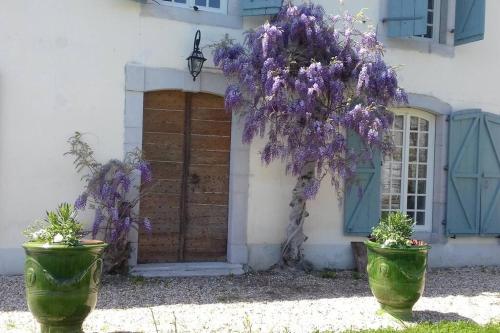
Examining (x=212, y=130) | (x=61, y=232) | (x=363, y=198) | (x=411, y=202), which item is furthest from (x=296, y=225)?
(x=61, y=232)

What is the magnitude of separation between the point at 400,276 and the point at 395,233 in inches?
15.0

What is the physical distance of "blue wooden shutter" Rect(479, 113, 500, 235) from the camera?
8797mm

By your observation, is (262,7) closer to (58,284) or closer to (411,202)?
(411,202)

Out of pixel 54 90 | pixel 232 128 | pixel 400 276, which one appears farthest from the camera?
pixel 232 128

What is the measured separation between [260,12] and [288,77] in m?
0.95

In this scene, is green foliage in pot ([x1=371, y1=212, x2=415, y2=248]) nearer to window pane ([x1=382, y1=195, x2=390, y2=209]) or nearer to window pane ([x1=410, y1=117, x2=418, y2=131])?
window pane ([x1=382, y1=195, x2=390, y2=209])

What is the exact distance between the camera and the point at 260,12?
7273mm

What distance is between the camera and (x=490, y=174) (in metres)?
8.87

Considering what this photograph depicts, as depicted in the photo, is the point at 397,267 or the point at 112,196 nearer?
the point at 397,267

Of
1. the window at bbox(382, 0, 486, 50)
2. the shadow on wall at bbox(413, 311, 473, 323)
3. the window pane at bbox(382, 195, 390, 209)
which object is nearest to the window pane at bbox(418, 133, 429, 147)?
the window pane at bbox(382, 195, 390, 209)

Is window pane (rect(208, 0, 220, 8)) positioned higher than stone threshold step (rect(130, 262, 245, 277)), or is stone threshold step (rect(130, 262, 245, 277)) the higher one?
window pane (rect(208, 0, 220, 8))

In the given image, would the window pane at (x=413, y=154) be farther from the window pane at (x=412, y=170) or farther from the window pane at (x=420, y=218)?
the window pane at (x=420, y=218)

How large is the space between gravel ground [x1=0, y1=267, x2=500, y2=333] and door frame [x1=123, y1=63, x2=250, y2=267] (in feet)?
1.58

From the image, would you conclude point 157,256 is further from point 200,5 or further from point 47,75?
point 200,5
